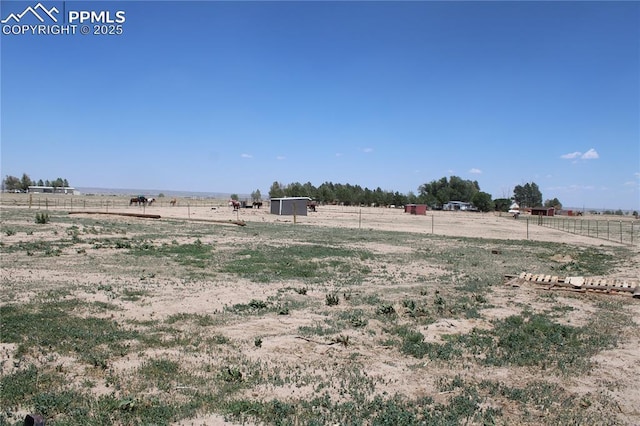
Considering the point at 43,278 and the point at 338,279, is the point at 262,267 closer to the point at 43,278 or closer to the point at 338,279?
→ the point at 338,279

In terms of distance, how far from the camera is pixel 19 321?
8383mm

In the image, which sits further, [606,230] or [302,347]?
[606,230]

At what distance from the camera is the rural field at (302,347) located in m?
5.61

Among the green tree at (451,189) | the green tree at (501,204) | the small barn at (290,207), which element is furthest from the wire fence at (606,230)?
the green tree at (451,189)

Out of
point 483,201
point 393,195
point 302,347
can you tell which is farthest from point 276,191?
point 302,347

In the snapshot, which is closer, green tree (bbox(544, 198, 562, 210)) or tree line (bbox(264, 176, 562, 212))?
tree line (bbox(264, 176, 562, 212))

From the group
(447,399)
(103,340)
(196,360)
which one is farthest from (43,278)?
(447,399)

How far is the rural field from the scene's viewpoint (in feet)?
18.4

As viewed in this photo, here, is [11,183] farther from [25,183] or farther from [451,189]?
[451,189]

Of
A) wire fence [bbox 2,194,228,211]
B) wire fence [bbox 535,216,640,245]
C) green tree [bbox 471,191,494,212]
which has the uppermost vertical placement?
Answer: green tree [bbox 471,191,494,212]

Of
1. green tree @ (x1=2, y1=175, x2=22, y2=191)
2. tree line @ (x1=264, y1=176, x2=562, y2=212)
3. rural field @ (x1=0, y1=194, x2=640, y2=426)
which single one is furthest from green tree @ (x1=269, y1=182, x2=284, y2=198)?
rural field @ (x1=0, y1=194, x2=640, y2=426)

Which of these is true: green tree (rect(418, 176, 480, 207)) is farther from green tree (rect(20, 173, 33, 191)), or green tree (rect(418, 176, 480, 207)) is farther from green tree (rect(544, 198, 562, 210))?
green tree (rect(20, 173, 33, 191))

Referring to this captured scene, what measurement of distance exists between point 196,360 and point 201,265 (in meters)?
9.27

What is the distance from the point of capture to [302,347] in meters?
7.93
